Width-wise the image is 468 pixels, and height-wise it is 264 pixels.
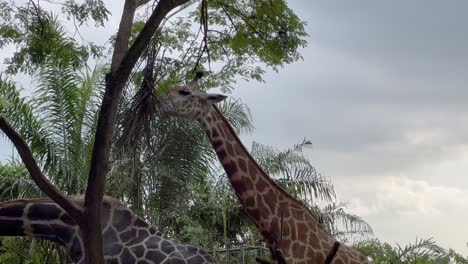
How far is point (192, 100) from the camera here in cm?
923

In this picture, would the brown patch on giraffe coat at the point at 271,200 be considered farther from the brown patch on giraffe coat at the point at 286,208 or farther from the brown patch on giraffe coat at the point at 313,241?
the brown patch on giraffe coat at the point at 313,241

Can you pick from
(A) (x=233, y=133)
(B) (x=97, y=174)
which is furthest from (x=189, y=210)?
(B) (x=97, y=174)

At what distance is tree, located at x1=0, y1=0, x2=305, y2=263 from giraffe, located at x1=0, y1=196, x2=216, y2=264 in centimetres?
152

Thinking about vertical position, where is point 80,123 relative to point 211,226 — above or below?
above

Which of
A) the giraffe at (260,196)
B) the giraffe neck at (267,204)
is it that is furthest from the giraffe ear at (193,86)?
the giraffe neck at (267,204)

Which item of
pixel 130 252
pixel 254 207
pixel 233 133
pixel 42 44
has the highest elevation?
pixel 42 44

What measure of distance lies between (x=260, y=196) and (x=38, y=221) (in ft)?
7.92

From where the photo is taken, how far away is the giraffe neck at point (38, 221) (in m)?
7.93

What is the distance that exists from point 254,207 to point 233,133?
90 centimetres

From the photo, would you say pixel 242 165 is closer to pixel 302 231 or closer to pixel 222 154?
pixel 222 154

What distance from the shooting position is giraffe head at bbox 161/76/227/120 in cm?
911

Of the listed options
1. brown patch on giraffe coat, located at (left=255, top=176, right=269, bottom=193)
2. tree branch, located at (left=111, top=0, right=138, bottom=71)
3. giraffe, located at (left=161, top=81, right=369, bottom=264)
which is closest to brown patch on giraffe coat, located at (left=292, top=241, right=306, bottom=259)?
giraffe, located at (left=161, top=81, right=369, bottom=264)

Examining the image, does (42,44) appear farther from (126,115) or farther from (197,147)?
(126,115)

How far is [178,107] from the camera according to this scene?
9.05 meters
